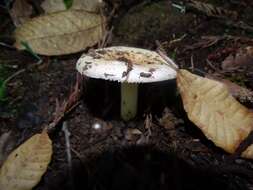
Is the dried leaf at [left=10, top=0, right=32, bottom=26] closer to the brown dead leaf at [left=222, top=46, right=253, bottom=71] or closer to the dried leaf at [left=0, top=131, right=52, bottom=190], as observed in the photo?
the dried leaf at [left=0, top=131, right=52, bottom=190]

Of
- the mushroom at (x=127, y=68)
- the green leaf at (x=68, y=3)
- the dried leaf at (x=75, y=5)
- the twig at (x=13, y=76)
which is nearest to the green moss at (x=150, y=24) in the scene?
the dried leaf at (x=75, y=5)

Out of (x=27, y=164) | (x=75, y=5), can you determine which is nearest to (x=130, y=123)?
(x=27, y=164)

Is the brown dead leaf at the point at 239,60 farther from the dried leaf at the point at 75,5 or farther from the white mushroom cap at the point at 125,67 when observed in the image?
the dried leaf at the point at 75,5

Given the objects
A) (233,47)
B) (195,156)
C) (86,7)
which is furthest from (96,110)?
(233,47)

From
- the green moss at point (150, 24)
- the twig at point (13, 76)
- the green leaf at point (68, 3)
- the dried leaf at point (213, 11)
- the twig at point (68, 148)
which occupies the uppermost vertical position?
the green leaf at point (68, 3)

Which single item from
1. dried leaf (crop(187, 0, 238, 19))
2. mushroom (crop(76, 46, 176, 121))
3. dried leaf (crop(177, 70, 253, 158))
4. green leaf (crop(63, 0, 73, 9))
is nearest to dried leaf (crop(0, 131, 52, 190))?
mushroom (crop(76, 46, 176, 121))
